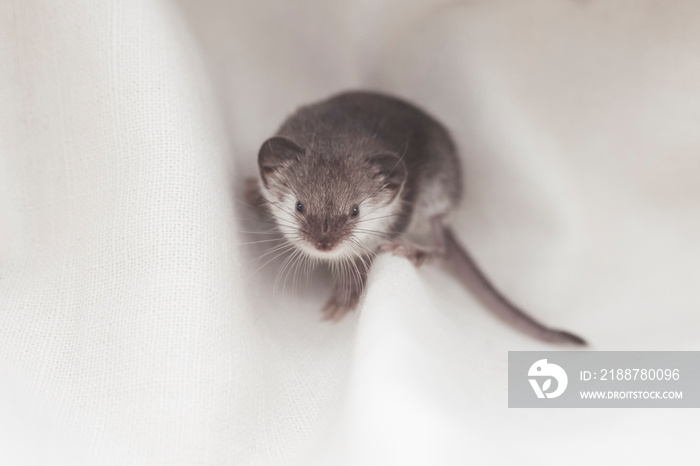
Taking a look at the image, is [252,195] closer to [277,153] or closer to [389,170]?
[277,153]

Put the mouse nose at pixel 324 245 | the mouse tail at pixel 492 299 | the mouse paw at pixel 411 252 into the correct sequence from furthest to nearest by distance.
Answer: the mouse tail at pixel 492 299
the mouse paw at pixel 411 252
the mouse nose at pixel 324 245

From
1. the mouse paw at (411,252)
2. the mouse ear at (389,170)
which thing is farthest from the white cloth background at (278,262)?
the mouse ear at (389,170)

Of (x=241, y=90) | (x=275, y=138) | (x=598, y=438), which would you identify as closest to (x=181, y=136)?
(x=275, y=138)

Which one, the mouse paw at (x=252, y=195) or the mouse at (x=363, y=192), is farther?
the mouse paw at (x=252, y=195)

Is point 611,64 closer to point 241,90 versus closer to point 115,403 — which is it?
point 241,90

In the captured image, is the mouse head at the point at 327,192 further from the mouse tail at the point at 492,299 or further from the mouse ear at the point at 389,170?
the mouse tail at the point at 492,299

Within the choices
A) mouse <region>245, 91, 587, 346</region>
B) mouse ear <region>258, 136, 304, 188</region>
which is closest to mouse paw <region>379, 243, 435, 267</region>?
mouse <region>245, 91, 587, 346</region>
